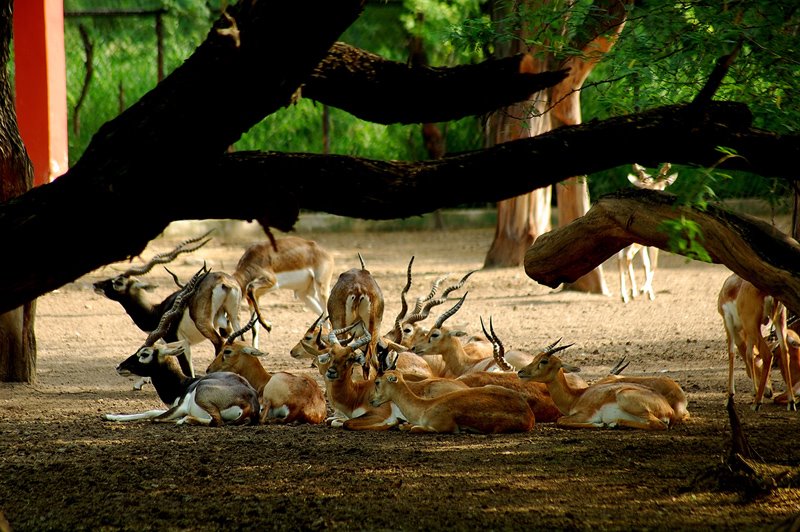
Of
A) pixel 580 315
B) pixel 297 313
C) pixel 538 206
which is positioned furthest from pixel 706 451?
pixel 538 206

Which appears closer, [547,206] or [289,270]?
[289,270]

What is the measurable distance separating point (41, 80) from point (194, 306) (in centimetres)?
416

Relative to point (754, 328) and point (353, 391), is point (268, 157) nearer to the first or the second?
point (353, 391)

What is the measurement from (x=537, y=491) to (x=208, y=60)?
2723 millimetres

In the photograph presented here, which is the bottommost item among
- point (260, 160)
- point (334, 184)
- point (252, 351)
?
point (252, 351)

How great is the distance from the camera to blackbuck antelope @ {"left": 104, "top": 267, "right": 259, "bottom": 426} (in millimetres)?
7285

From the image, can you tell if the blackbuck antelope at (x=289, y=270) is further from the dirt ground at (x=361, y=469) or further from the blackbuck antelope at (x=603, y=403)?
the blackbuck antelope at (x=603, y=403)

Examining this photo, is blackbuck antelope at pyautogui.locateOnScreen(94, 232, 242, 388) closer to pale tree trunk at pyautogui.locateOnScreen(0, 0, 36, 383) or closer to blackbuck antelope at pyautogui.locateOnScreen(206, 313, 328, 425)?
pale tree trunk at pyautogui.locateOnScreen(0, 0, 36, 383)

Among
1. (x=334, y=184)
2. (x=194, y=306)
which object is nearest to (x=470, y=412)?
(x=334, y=184)

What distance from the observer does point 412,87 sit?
5.85 m

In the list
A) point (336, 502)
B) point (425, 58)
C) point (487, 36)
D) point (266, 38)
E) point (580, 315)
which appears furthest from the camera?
point (425, 58)

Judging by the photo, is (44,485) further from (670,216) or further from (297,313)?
(297,313)

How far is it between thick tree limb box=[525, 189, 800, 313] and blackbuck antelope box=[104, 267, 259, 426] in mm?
2317

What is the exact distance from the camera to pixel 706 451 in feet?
21.0
